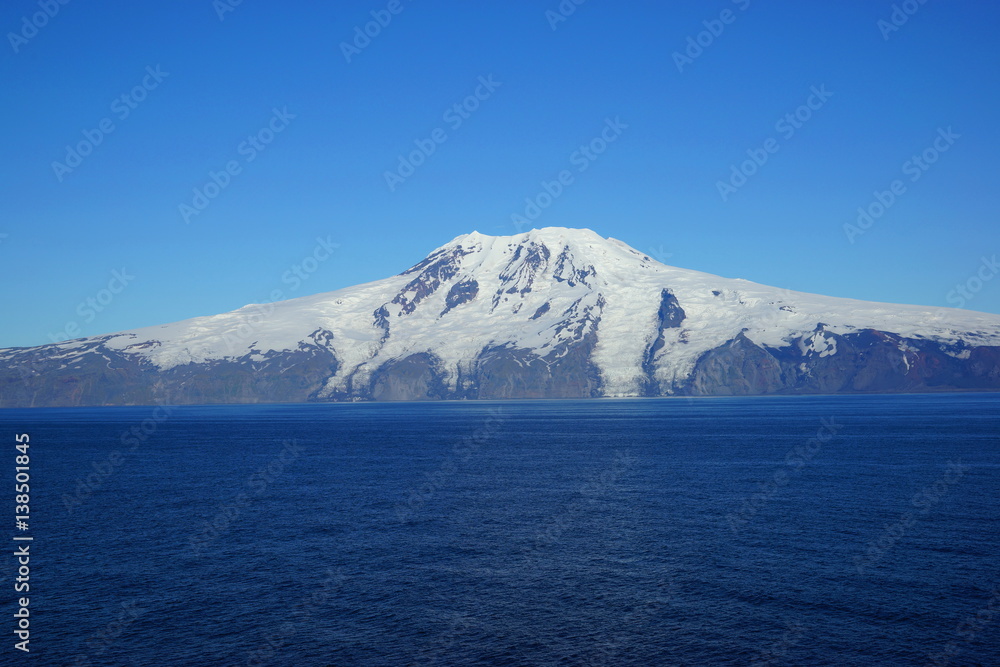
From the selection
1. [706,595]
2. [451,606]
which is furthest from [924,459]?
[451,606]

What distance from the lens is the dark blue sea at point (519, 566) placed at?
38.0 meters

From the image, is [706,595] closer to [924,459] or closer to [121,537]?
[121,537]

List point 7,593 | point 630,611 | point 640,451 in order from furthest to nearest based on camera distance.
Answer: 1. point 640,451
2. point 7,593
3. point 630,611

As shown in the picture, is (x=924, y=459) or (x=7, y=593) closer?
(x=7, y=593)

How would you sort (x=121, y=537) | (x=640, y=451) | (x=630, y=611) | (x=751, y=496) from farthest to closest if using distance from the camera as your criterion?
(x=640, y=451) → (x=751, y=496) → (x=121, y=537) → (x=630, y=611)

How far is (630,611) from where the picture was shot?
4291 cm

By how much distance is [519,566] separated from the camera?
52.0 m

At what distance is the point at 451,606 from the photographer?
43812 mm

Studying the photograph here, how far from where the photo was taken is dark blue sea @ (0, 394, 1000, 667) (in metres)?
38.0

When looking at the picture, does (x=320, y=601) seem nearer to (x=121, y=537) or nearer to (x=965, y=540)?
(x=121, y=537)

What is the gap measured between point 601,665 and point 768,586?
1514 centimetres

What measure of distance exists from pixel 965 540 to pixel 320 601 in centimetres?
4367

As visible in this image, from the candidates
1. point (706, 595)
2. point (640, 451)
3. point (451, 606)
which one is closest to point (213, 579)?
point (451, 606)

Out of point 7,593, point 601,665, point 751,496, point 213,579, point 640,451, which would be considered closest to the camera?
point 601,665
